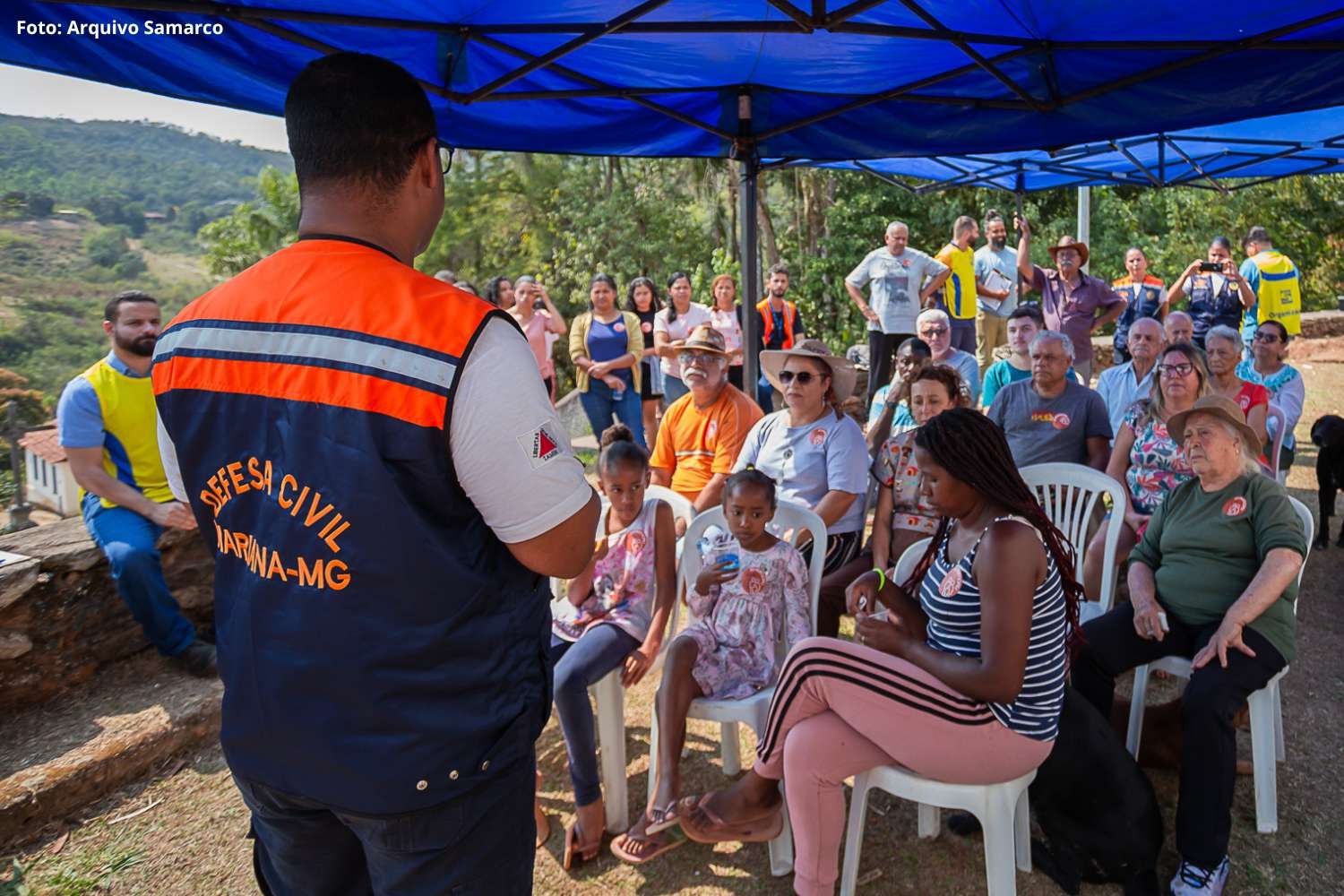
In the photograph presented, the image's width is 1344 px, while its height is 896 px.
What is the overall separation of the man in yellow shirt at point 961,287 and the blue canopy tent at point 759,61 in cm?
403

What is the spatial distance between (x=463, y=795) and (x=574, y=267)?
18.0 m

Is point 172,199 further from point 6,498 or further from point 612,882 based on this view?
point 612,882

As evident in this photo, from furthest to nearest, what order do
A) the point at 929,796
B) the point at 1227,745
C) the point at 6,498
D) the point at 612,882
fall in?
the point at 6,498, the point at 612,882, the point at 1227,745, the point at 929,796

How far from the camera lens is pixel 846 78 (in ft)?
12.4

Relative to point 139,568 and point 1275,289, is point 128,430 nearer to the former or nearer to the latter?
point 139,568

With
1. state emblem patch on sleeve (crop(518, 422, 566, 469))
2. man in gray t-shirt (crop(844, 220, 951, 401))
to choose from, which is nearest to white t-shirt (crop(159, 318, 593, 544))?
state emblem patch on sleeve (crop(518, 422, 566, 469))

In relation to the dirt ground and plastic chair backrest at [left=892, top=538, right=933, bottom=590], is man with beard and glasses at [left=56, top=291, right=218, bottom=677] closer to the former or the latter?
the dirt ground

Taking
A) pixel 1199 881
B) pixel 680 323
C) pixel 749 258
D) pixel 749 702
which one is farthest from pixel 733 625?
pixel 680 323

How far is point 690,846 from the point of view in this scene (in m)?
2.79

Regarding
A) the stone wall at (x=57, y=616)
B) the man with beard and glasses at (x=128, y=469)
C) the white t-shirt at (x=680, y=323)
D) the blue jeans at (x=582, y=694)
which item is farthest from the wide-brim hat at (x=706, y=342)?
the white t-shirt at (x=680, y=323)

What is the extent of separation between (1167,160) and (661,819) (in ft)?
26.4

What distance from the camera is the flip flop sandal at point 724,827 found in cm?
251

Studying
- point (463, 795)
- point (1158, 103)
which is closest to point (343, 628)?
point (463, 795)

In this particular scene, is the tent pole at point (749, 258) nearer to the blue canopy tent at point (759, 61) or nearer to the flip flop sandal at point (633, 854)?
the blue canopy tent at point (759, 61)
